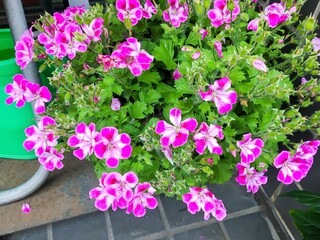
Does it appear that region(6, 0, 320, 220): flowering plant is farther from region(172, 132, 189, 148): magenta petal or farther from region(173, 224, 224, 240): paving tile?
region(173, 224, 224, 240): paving tile

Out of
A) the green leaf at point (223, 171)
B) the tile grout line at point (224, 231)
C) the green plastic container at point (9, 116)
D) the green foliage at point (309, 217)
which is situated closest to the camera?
the green leaf at point (223, 171)

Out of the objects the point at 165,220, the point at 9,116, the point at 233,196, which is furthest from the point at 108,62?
the point at 233,196

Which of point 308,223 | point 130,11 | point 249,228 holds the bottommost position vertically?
point 249,228

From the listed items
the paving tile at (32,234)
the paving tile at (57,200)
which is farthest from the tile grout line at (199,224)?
the paving tile at (32,234)

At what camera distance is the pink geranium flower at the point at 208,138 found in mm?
864

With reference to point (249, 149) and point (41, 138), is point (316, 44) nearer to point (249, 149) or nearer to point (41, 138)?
point (249, 149)

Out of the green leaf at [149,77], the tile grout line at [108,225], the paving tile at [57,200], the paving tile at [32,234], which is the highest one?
the green leaf at [149,77]

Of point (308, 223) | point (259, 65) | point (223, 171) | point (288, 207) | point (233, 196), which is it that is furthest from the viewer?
point (233, 196)

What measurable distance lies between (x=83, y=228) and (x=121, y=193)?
2.19 feet

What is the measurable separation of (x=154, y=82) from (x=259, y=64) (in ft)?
0.97

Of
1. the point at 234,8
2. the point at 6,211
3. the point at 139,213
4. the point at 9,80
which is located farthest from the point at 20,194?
the point at 234,8

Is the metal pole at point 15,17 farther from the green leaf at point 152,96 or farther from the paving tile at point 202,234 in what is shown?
the paving tile at point 202,234

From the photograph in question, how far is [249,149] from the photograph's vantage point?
0.90 metres

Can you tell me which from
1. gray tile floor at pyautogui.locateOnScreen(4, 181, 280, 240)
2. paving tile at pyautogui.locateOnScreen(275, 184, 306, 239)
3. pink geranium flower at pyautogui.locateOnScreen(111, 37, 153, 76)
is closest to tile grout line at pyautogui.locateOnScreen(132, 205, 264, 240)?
gray tile floor at pyautogui.locateOnScreen(4, 181, 280, 240)
